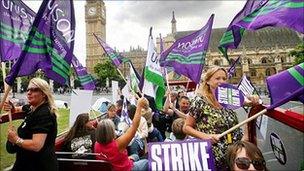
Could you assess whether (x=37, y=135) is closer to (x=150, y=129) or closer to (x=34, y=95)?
(x=34, y=95)

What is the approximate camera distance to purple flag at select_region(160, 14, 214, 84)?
21.2 feet

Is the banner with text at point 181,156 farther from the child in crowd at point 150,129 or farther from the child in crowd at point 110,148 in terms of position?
the child in crowd at point 150,129

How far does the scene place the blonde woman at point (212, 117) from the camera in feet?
11.4

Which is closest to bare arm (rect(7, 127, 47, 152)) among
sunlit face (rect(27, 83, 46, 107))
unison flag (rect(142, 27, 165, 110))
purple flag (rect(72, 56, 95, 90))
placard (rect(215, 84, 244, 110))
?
sunlit face (rect(27, 83, 46, 107))

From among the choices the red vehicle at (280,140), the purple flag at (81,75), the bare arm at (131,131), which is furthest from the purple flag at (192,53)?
the bare arm at (131,131)

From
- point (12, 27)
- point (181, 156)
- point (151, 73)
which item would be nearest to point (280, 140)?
point (181, 156)

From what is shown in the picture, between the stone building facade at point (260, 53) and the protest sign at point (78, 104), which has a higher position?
the stone building facade at point (260, 53)

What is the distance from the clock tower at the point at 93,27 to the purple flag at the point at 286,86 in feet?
401

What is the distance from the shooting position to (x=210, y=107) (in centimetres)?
361

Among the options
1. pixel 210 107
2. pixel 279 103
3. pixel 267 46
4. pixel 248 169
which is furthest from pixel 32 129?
pixel 267 46

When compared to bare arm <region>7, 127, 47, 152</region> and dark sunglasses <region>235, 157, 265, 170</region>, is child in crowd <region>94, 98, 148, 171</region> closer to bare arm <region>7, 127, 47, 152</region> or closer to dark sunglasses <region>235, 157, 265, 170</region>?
bare arm <region>7, 127, 47, 152</region>

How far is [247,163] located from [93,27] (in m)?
128

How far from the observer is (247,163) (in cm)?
242

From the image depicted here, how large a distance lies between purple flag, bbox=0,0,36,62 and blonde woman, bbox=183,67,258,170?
7.33ft
